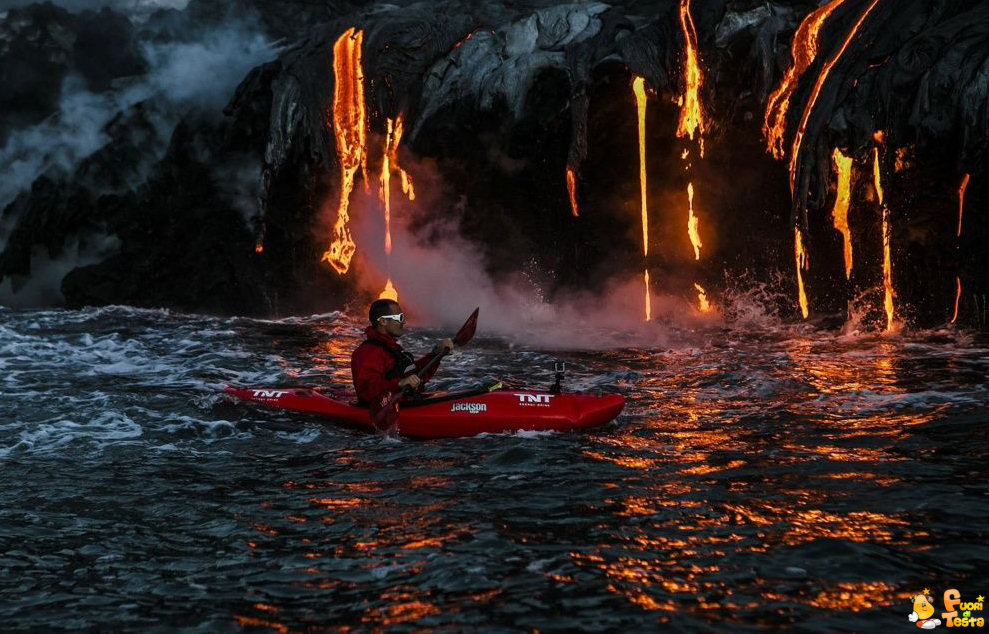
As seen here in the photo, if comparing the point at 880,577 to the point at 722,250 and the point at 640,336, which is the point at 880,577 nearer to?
the point at 640,336

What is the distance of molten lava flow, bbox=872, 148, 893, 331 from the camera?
1141cm

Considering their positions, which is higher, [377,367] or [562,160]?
[562,160]

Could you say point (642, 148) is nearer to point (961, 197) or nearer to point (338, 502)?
point (961, 197)

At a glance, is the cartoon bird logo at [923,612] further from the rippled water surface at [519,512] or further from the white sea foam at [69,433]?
the white sea foam at [69,433]

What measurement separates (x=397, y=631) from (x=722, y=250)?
38.7 ft

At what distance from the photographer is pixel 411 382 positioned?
7.34 m

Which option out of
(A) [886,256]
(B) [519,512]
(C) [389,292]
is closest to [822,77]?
(A) [886,256]

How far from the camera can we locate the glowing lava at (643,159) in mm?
13750

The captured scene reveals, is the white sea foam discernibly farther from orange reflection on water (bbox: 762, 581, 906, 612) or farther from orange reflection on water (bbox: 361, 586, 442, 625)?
orange reflection on water (bbox: 762, 581, 906, 612)

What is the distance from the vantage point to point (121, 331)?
592 inches

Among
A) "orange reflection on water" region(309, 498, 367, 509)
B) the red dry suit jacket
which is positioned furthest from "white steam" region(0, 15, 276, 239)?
"orange reflection on water" region(309, 498, 367, 509)

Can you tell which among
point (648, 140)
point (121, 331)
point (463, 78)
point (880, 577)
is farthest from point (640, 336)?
point (880, 577)

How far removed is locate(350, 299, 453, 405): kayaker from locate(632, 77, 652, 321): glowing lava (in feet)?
24.3

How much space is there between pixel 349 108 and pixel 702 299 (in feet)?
22.1
